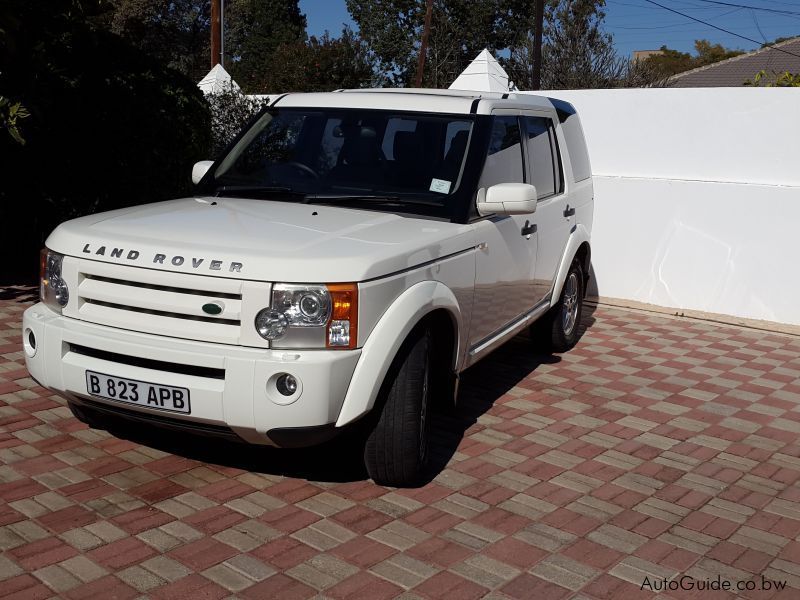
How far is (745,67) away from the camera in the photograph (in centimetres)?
4447

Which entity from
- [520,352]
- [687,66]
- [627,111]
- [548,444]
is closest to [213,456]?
[548,444]

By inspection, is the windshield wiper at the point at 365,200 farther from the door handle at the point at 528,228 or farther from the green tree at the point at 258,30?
the green tree at the point at 258,30

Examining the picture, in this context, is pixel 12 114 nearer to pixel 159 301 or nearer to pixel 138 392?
pixel 159 301

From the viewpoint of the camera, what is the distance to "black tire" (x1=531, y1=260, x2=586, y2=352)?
291 inches

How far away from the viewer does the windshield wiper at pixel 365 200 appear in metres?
5.05

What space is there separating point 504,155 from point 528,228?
566mm

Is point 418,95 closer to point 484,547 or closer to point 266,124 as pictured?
point 266,124

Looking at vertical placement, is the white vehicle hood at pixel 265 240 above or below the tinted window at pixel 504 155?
below

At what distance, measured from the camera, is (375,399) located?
4.10m

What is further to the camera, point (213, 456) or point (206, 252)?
point (213, 456)

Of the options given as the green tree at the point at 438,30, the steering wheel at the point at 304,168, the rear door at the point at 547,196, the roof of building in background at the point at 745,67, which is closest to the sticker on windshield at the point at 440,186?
the steering wheel at the point at 304,168

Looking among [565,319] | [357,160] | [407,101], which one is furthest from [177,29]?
[357,160]

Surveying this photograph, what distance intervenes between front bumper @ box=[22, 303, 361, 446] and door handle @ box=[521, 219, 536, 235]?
2329 mm

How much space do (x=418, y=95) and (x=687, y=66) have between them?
82.5 metres
